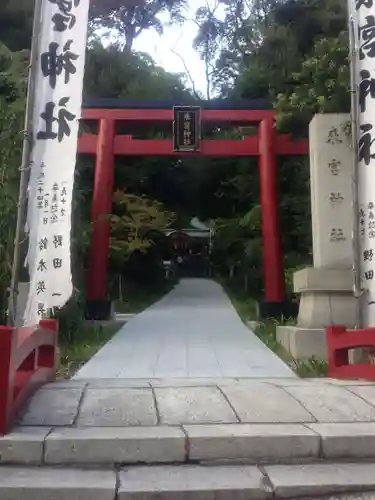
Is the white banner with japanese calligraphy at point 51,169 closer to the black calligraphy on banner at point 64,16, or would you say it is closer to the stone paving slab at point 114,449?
the black calligraphy on banner at point 64,16

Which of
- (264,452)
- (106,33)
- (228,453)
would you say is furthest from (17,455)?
(106,33)

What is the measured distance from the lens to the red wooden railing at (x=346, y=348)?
547 centimetres

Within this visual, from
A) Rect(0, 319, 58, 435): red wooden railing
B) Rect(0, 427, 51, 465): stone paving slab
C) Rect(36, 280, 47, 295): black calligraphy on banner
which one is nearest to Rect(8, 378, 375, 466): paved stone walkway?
Rect(0, 427, 51, 465): stone paving slab

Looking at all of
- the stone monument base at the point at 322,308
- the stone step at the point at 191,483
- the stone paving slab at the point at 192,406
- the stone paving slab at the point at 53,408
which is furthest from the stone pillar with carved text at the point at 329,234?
the stone step at the point at 191,483

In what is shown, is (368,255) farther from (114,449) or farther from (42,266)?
(114,449)

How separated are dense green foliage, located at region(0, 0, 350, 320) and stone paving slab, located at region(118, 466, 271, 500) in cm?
526

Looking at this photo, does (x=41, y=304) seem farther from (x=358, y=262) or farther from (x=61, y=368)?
(x=358, y=262)

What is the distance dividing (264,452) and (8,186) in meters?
6.23

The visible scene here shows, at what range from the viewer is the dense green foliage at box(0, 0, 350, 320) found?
8.92 m

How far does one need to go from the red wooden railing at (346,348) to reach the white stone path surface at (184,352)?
76cm

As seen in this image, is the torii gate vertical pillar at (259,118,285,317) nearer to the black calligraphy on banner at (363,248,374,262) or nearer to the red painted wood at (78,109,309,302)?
the red painted wood at (78,109,309,302)

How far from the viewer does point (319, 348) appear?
24.6 feet

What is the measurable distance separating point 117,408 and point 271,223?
28.4 ft

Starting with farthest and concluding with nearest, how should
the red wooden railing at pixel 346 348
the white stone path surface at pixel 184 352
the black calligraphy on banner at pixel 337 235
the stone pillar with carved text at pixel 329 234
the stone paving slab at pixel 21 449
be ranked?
the black calligraphy on banner at pixel 337 235, the stone pillar with carved text at pixel 329 234, the white stone path surface at pixel 184 352, the red wooden railing at pixel 346 348, the stone paving slab at pixel 21 449
